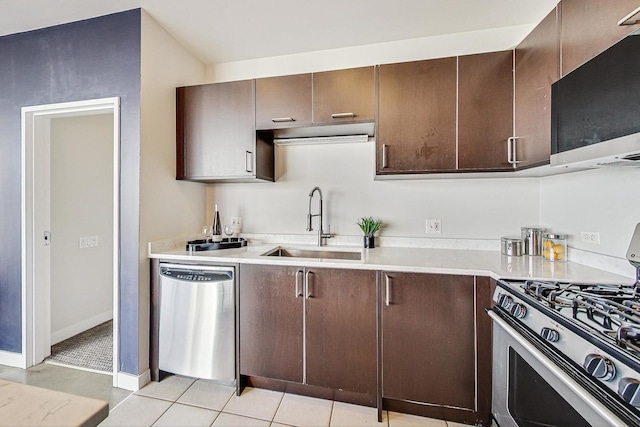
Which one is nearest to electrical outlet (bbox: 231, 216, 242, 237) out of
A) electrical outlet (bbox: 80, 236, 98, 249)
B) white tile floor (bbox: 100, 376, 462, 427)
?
white tile floor (bbox: 100, 376, 462, 427)

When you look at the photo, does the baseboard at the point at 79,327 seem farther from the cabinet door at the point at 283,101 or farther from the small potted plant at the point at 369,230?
the small potted plant at the point at 369,230

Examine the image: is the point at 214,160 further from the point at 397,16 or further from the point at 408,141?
the point at 397,16

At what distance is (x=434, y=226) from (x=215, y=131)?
6.26ft

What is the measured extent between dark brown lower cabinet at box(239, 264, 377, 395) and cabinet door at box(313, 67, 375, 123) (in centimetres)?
108

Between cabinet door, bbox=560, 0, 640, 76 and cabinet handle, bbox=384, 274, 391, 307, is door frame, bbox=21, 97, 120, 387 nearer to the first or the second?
cabinet handle, bbox=384, 274, 391, 307

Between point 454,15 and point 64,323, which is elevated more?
point 454,15

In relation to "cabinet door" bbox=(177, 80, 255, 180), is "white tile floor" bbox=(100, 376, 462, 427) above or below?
below

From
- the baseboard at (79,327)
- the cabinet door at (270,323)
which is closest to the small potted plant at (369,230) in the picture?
the cabinet door at (270,323)

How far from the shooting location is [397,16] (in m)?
2.05

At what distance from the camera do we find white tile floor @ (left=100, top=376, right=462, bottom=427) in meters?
1.71

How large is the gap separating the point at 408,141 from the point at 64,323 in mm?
3489

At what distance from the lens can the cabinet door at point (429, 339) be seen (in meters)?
1.63

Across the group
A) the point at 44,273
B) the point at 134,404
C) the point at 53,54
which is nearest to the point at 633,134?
the point at 134,404

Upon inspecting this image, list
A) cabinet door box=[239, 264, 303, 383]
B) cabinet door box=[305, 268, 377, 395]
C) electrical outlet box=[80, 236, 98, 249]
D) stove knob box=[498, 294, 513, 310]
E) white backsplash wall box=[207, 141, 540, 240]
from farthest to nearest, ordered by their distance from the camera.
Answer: electrical outlet box=[80, 236, 98, 249], white backsplash wall box=[207, 141, 540, 240], cabinet door box=[239, 264, 303, 383], cabinet door box=[305, 268, 377, 395], stove knob box=[498, 294, 513, 310]
